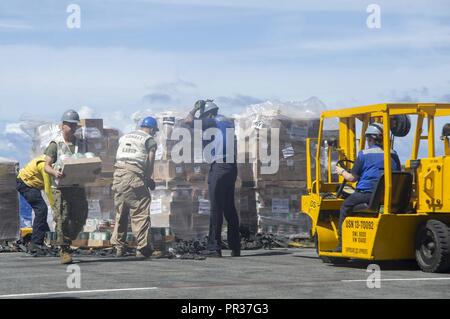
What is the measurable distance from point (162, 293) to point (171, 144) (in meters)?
8.46

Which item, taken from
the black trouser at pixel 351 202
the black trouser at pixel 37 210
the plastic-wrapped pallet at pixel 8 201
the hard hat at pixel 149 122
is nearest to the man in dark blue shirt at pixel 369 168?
the black trouser at pixel 351 202

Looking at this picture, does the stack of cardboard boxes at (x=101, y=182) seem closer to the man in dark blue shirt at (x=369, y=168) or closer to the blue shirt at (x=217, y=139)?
the blue shirt at (x=217, y=139)

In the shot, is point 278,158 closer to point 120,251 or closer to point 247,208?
point 247,208

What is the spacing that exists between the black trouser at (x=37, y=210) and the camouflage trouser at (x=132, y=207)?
1293mm

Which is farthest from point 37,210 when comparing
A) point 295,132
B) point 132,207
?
point 295,132

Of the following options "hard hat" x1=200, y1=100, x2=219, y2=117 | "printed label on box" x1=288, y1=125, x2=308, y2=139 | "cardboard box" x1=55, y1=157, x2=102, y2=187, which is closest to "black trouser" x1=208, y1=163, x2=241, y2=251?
"hard hat" x1=200, y1=100, x2=219, y2=117

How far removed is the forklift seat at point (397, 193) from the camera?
13.5m

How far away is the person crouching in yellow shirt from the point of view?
1731cm

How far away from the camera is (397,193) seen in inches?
531

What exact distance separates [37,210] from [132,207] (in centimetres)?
184

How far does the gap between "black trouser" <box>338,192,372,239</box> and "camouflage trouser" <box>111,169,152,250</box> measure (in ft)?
12.0
